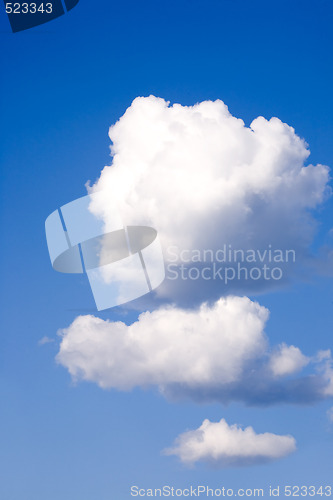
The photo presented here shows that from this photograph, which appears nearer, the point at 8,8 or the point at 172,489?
the point at 172,489

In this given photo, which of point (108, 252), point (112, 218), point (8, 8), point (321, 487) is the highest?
point (8, 8)

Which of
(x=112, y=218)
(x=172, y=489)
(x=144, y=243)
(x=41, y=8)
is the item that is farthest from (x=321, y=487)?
(x=41, y=8)

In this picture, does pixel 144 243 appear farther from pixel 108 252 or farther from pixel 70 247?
pixel 70 247

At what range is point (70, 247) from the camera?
11375mm

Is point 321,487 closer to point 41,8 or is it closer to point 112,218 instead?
point 112,218

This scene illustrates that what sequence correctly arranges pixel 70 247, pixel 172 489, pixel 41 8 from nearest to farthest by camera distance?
pixel 172 489 < pixel 70 247 < pixel 41 8

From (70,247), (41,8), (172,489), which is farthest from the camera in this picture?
(41,8)

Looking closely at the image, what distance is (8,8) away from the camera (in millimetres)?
11852

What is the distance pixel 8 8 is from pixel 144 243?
803cm

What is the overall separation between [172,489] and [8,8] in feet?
45.6

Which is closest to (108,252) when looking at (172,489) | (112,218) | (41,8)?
(112,218)

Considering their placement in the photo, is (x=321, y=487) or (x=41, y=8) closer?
(x=321, y=487)

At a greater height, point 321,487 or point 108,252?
point 108,252

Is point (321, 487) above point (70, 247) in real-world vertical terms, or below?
below
